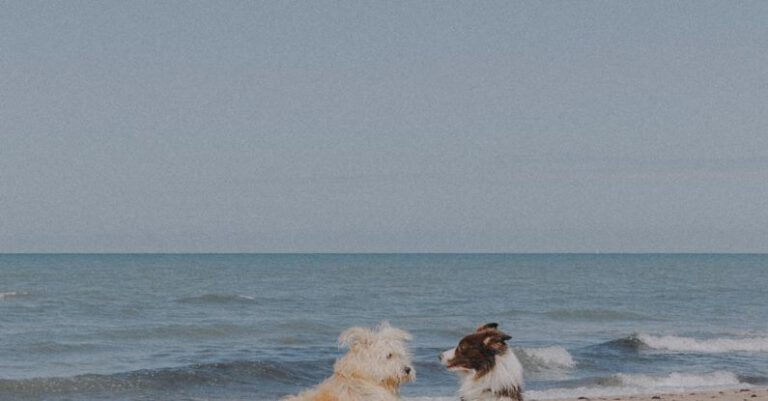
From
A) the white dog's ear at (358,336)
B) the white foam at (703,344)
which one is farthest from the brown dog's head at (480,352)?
the white foam at (703,344)

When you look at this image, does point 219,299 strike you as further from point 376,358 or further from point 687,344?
point 376,358

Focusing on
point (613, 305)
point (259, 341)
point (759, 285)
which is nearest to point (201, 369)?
point (259, 341)

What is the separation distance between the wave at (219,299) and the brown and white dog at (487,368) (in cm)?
3509

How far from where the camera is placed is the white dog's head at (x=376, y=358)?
310 inches

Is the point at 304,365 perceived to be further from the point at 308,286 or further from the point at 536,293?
the point at 308,286

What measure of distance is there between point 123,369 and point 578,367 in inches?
398

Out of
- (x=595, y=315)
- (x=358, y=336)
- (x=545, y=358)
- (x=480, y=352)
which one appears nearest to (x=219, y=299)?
(x=595, y=315)

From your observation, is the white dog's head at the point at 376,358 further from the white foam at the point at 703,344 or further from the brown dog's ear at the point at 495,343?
the white foam at the point at 703,344

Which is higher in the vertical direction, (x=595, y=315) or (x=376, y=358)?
(x=376, y=358)

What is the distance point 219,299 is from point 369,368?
3833 centimetres

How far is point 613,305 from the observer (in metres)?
45.9

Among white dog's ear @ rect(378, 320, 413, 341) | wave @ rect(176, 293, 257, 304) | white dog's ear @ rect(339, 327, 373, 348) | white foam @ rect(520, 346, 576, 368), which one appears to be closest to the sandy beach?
white foam @ rect(520, 346, 576, 368)

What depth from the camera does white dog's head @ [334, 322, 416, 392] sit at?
7.88m

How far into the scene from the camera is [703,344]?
2847cm
